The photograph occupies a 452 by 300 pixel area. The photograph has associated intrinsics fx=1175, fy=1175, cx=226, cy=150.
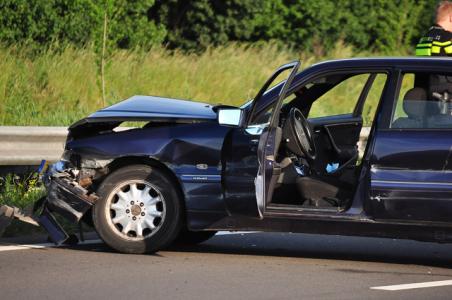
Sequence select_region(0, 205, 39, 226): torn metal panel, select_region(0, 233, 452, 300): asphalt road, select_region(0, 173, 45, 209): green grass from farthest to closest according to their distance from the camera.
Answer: select_region(0, 173, 45, 209): green grass
select_region(0, 205, 39, 226): torn metal panel
select_region(0, 233, 452, 300): asphalt road

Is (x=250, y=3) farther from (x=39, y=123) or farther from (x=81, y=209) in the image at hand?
(x=81, y=209)

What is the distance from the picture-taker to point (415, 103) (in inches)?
328

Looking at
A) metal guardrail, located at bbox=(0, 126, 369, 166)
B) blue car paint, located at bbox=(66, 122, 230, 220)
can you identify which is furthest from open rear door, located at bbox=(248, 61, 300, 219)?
metal guardrail, located at bbox=(0, 126, 369, 166)

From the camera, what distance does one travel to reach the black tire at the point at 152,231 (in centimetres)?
854

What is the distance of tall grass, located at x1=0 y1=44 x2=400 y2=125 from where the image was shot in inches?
624

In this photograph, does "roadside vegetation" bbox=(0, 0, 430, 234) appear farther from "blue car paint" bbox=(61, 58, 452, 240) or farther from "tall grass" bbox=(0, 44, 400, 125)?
"blue car paint" bbox=(61, 58, 452, 240)

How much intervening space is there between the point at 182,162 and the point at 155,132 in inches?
12.1

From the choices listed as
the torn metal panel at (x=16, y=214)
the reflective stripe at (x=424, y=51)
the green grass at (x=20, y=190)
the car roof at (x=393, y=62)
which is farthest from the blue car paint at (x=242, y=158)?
the reflective stripe at (x=424, y=51)

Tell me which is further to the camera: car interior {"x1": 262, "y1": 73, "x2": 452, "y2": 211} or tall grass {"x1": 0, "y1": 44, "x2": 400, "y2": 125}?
tall grass {"x1": 0, "y1": 44, "x2": 400, "y2": 125}

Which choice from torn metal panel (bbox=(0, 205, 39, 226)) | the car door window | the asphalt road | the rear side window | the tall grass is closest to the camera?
the asphalt road

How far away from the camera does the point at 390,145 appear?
811cm

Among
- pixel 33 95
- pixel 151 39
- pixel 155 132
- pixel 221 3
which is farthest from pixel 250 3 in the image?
pixel 155 132

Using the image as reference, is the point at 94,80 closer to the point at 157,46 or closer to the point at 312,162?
the point at 157,46

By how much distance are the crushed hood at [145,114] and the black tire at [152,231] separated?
37 centimetres
